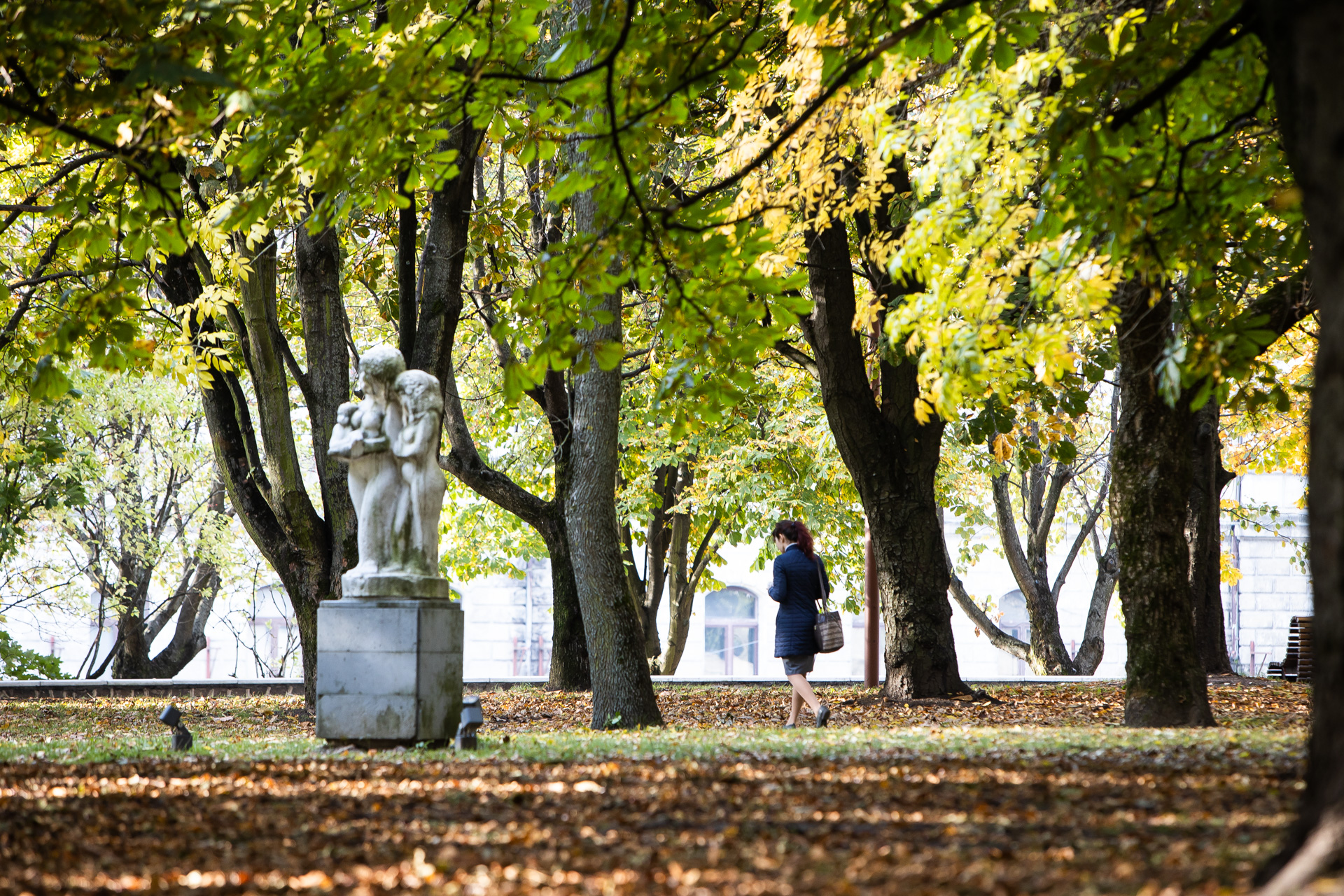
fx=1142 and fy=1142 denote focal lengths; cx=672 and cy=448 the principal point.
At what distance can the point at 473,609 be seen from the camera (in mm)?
31516

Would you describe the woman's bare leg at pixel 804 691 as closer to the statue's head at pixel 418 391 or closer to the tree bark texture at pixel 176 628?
the statue's head at pixel 418 391

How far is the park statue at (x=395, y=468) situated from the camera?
8.16 metres

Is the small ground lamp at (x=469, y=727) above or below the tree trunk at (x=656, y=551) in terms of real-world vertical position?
below

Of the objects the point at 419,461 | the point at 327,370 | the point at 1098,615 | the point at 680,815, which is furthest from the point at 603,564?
the point at 1098,615

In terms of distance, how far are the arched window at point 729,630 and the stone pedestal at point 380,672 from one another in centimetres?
2602

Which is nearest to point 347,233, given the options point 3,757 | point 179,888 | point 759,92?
point 759,92

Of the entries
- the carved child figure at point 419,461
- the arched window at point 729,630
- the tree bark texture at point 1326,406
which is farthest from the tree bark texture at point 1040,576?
the tree bark texture at point 1326,406

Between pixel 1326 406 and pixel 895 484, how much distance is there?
8682 mm

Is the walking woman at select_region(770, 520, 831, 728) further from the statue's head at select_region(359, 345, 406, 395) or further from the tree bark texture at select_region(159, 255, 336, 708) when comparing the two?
the tree bark texture at select_region(159, 255, 336, 708)

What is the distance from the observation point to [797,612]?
9891mm

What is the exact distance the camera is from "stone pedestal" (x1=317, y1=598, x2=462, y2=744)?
7844 millimetres

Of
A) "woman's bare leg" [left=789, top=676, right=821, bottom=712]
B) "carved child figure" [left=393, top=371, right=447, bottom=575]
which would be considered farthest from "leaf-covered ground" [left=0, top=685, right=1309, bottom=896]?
"woman's bare leg" [left=789, top=676, right=821, bottom=712]

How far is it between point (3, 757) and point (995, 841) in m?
6.63

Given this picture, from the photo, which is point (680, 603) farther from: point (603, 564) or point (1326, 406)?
point (1326, 406)
